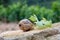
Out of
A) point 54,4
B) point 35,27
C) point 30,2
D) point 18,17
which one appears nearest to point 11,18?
point 18,17

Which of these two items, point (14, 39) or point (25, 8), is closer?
point (14, 39)

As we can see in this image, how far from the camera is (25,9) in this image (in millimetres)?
6242

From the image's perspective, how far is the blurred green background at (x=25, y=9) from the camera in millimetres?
5617

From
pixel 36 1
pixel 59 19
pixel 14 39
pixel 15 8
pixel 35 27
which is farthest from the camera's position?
pixel 15 8

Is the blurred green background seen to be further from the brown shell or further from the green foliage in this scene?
the brown shell

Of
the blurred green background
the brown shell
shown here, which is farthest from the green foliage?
the brown shell

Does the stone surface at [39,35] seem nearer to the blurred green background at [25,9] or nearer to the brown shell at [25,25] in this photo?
the brown shell at [25,25]

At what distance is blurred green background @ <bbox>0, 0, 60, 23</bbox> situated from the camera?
5.62 metres

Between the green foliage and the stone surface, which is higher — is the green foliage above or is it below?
above

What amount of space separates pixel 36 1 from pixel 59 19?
0.97m

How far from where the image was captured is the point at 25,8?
6262mm

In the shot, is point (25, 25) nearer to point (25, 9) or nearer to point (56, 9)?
point (56, 9)

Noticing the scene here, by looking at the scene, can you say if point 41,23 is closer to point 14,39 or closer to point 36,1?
point 14,39

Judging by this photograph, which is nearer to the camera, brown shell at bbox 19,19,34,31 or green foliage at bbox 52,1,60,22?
brown shell at bbox 19,19,34,31
